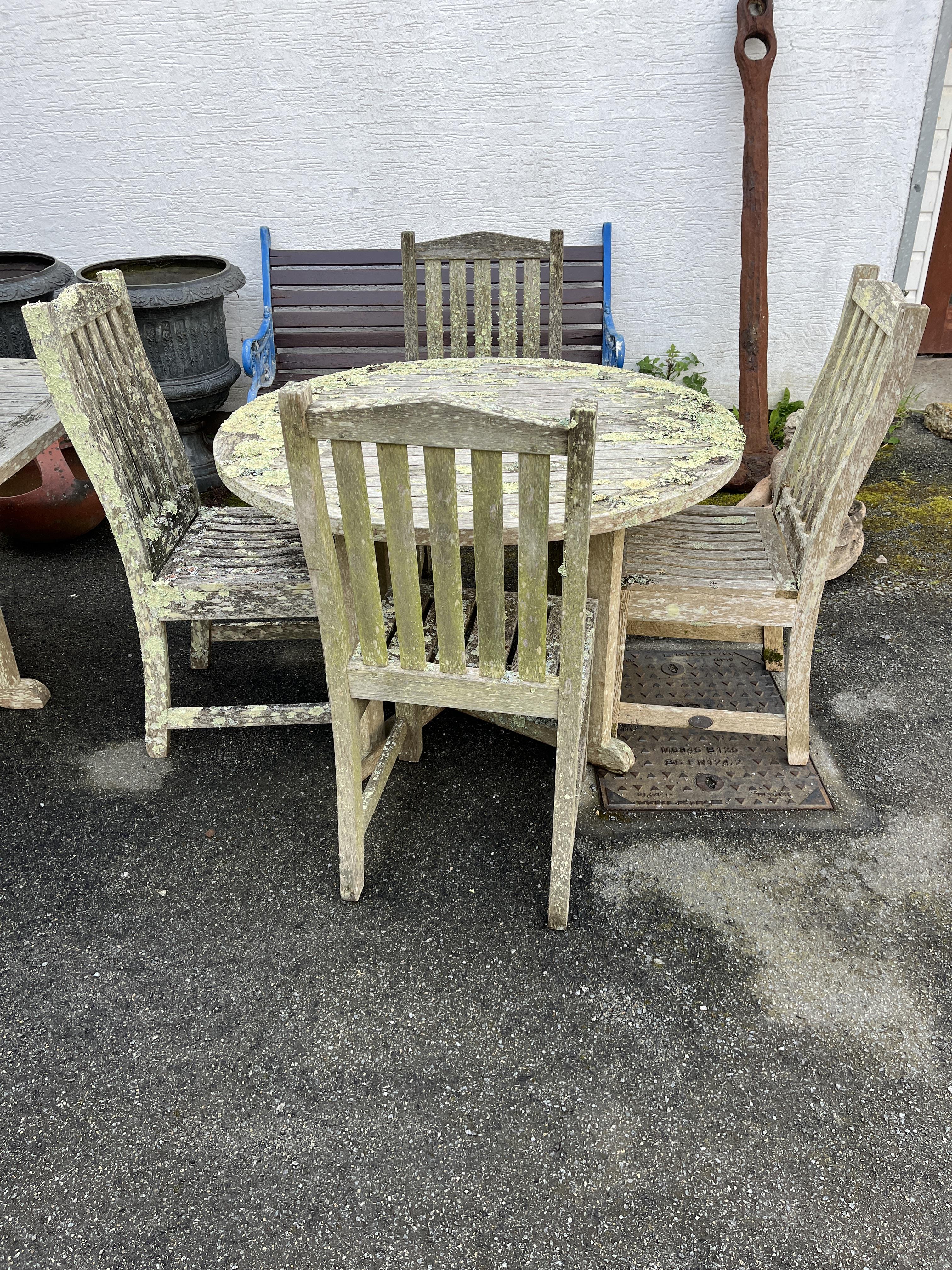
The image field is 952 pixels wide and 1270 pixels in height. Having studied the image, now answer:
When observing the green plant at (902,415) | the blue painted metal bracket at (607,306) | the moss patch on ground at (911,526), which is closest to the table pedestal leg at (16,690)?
the blue painted metal bracket at (607,306)

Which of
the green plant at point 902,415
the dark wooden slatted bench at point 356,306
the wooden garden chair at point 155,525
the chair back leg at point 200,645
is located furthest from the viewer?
the green plant at point 902,415

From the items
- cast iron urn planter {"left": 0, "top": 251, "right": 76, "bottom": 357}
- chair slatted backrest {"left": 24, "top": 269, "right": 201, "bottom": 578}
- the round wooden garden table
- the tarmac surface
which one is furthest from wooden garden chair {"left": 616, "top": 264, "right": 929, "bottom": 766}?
cast iron urn planter {"left": 0, "top": 251, "right": 76, "bottom": 357}

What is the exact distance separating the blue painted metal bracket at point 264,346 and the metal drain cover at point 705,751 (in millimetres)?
1892

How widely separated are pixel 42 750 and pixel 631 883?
1.76 metres

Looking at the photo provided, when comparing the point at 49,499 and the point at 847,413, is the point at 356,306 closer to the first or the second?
the point at 49,499

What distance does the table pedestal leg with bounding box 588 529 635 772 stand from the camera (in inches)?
83.2

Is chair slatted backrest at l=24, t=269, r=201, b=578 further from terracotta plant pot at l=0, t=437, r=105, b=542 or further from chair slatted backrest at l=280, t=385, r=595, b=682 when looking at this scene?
terracotta plant pot at l=0, t=437, r=105, b=542

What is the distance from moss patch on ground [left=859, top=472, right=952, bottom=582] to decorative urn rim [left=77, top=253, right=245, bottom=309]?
2.99 m

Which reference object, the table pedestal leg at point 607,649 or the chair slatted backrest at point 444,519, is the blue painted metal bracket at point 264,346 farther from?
the chair slatted backrest at point 444,519

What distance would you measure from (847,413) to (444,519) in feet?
3.70

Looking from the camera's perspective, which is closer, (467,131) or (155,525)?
(155,525)

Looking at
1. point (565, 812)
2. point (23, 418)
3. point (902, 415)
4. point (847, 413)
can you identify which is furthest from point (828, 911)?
point (902, 415)

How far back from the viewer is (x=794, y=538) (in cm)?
235

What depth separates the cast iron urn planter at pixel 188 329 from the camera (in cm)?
374
